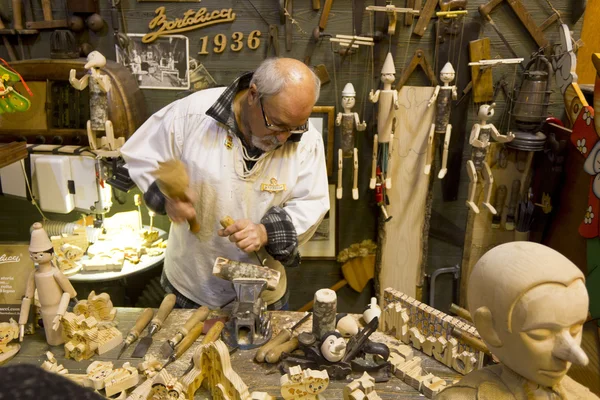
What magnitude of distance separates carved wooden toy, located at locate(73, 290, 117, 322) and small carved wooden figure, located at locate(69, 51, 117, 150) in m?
1.27

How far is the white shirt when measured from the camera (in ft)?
8.49

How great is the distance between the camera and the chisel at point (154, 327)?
2213mm

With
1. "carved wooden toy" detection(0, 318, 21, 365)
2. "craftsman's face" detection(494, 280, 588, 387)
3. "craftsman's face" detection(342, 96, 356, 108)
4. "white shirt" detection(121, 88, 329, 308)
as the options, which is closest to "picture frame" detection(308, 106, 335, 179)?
"craftsman's face" detection(342, 96, 356, 108)

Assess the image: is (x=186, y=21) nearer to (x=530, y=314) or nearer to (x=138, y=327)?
(x=138, y=327)

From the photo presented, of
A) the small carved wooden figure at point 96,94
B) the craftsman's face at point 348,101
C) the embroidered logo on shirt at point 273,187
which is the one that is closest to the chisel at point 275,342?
the embroidered logo on shirt at point 273,187

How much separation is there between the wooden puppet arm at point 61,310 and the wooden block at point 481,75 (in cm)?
291

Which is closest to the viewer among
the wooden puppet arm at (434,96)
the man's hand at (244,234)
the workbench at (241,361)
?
the workbench at (241,361)

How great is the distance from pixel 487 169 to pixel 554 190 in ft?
1.65

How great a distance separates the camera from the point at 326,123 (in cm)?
379

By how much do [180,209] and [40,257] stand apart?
645 mm

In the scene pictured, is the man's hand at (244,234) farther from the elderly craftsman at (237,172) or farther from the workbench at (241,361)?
the workbench at (241,361)

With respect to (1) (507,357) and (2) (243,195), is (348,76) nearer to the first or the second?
(2) (243,195)

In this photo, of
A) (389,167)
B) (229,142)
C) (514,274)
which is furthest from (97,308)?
(389,167)

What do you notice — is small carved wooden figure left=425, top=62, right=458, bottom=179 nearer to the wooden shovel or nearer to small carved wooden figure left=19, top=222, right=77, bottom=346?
the wooden shovel
